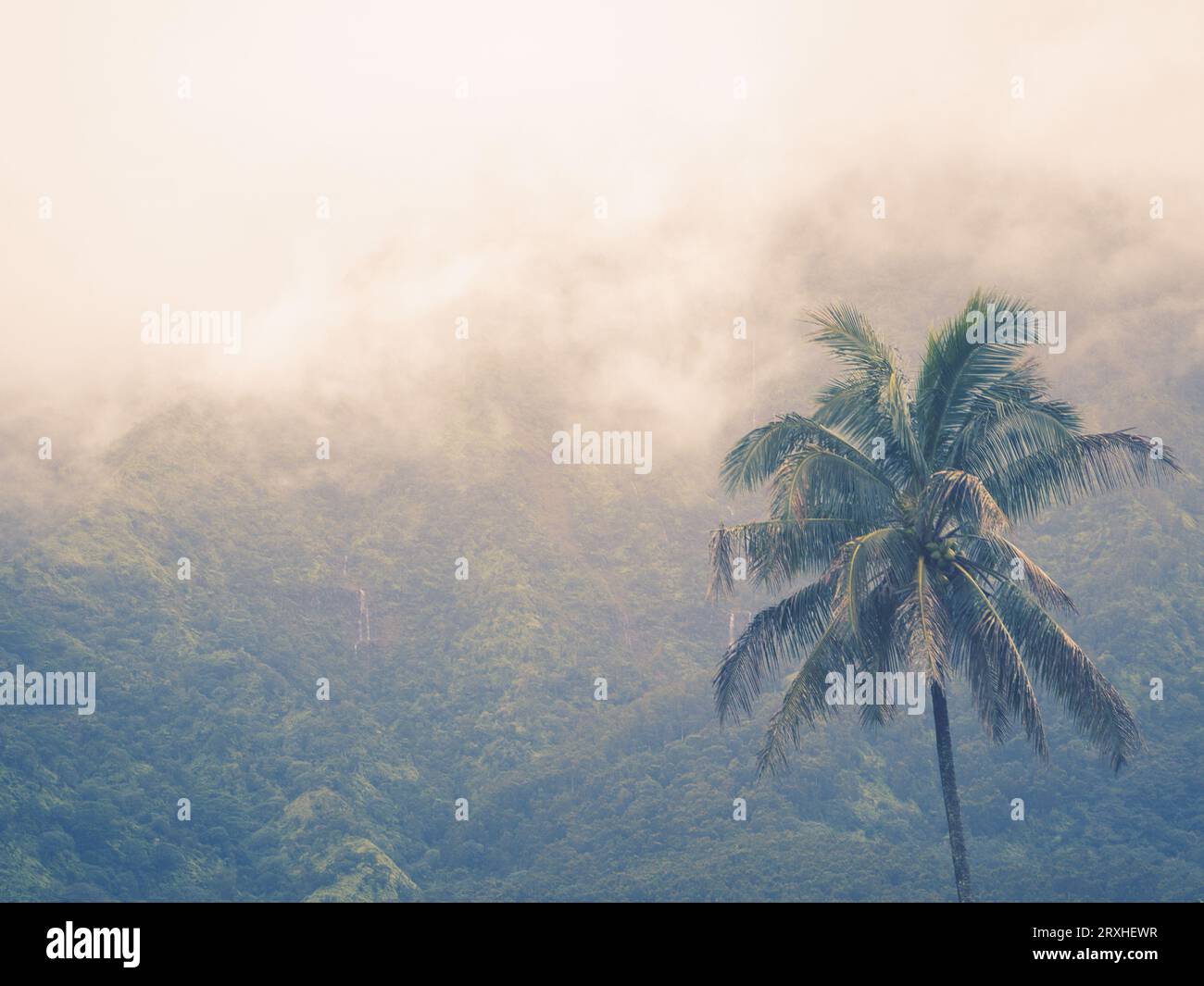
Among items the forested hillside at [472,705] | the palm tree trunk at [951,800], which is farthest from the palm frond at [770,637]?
the forested hillside at [472,705]

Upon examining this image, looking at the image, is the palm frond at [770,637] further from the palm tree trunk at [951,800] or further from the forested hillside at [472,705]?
the forested hillside at [472,705]

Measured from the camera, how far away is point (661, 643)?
2724 inches

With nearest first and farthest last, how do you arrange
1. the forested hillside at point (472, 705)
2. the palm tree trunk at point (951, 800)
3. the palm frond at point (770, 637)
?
the palm tree trunk at point (951, 800), the palm frond at point (770, 637), the forested hillside at point (472, 705)

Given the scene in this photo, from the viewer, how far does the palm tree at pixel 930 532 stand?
18891 millimetres

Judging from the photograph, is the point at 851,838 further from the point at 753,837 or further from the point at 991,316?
the point at 991,316

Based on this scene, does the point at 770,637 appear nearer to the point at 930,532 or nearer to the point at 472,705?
the point at 930,532

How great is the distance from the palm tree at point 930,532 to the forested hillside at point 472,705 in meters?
28.6

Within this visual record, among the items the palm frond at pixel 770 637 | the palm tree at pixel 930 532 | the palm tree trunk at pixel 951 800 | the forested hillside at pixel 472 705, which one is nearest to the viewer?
the palm tree at pixel 930 532

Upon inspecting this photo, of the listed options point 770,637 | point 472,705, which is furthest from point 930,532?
point 472,705

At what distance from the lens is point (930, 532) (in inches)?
771

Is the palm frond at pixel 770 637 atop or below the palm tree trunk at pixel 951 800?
atop

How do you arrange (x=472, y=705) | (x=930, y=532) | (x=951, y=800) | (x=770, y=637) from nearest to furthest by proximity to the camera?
(x=930, y=532) < (x=951, y=800) < (x=770, y=637) < (x=472, y=705)

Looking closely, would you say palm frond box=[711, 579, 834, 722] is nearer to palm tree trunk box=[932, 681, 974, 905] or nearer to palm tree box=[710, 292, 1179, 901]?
palm tree box=[710, 292, 1179, 901]

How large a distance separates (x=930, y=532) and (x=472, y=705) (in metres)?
47.8
